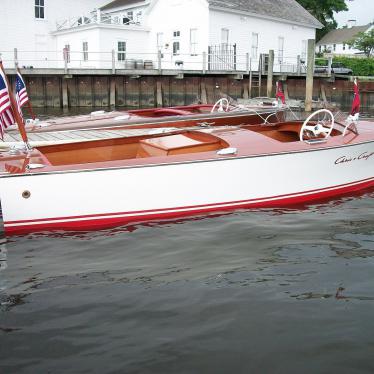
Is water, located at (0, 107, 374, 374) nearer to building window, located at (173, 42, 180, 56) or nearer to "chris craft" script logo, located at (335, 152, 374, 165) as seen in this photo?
"chris craft" script logo, located at (335, 152, 374, 165)

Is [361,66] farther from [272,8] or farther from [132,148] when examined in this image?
[132,148]

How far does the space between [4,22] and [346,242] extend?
110 ft

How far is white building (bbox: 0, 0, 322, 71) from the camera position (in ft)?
102

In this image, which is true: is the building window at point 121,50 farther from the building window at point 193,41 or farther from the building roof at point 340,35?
the building roof at point 340,35

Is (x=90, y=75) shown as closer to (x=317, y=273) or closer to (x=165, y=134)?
(x=165, y=134)

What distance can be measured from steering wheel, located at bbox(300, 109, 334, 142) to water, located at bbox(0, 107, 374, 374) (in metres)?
1.67

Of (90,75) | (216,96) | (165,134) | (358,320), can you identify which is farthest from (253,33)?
(358,320)

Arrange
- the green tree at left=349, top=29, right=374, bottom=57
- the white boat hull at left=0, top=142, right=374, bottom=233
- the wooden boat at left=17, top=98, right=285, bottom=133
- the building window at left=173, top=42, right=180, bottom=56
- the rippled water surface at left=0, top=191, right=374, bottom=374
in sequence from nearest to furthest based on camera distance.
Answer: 1. the rippled water surface at left=0, top=191, right=374, bottom=374
2. the white boat hull at left=0, top=142, right=374, bottom=233
3. the wooden boat at left=17, top=98, right=285, bottom=133
4. the building window at left=173, top=42, right=180, bottom=56
5. the green tree at left=349, top=29, right=374, bottom=57

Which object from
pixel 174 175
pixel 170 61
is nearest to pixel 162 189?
pixel 174 175

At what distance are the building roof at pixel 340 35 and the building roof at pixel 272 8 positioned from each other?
116ft

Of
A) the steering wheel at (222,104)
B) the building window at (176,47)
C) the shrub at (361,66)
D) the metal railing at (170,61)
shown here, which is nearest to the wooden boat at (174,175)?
the steering wheel at (222,104)

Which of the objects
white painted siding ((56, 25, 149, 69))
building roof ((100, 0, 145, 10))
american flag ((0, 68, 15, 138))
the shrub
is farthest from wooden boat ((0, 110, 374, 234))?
the shrub

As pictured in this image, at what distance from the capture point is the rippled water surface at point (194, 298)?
394 centimetres

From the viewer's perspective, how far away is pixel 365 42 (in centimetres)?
5819
